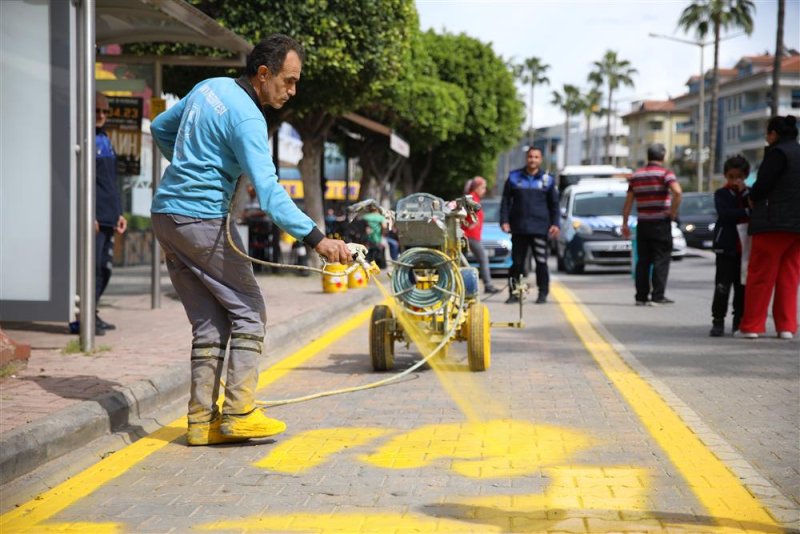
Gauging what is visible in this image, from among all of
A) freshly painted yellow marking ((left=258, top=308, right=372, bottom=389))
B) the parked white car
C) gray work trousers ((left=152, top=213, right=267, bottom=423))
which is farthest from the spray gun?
the parked white car

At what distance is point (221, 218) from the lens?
5.74 meters

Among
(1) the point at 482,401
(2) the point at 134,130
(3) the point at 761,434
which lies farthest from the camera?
(2) the point at 134,130

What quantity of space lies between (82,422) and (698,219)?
95.0 ft

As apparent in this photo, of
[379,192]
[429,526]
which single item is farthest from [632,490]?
A: [379,192]

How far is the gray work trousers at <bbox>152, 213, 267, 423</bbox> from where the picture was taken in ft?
18.7

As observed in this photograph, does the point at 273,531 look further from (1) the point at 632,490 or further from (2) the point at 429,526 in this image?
(1) the point at 632,490

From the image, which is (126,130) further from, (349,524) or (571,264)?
(571,264)

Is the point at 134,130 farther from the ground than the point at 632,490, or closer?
farther from the ground

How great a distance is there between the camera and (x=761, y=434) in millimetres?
6070

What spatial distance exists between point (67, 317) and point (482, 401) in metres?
3.50

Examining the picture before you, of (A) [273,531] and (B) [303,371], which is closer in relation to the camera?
(A) [273,531]

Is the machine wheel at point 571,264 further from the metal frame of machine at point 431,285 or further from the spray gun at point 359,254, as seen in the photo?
the spray gun at point 359,254

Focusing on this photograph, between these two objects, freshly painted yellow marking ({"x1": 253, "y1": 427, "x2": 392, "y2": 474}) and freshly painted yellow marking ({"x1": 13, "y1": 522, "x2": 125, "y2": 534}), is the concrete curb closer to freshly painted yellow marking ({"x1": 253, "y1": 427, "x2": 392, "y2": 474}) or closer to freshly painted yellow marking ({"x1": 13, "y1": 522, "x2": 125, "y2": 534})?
freshly painted yellow marking ({"x1": 13, "y1": 522, "x2": 125, "y2": 534})

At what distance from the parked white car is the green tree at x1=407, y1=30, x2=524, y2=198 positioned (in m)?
24.4
